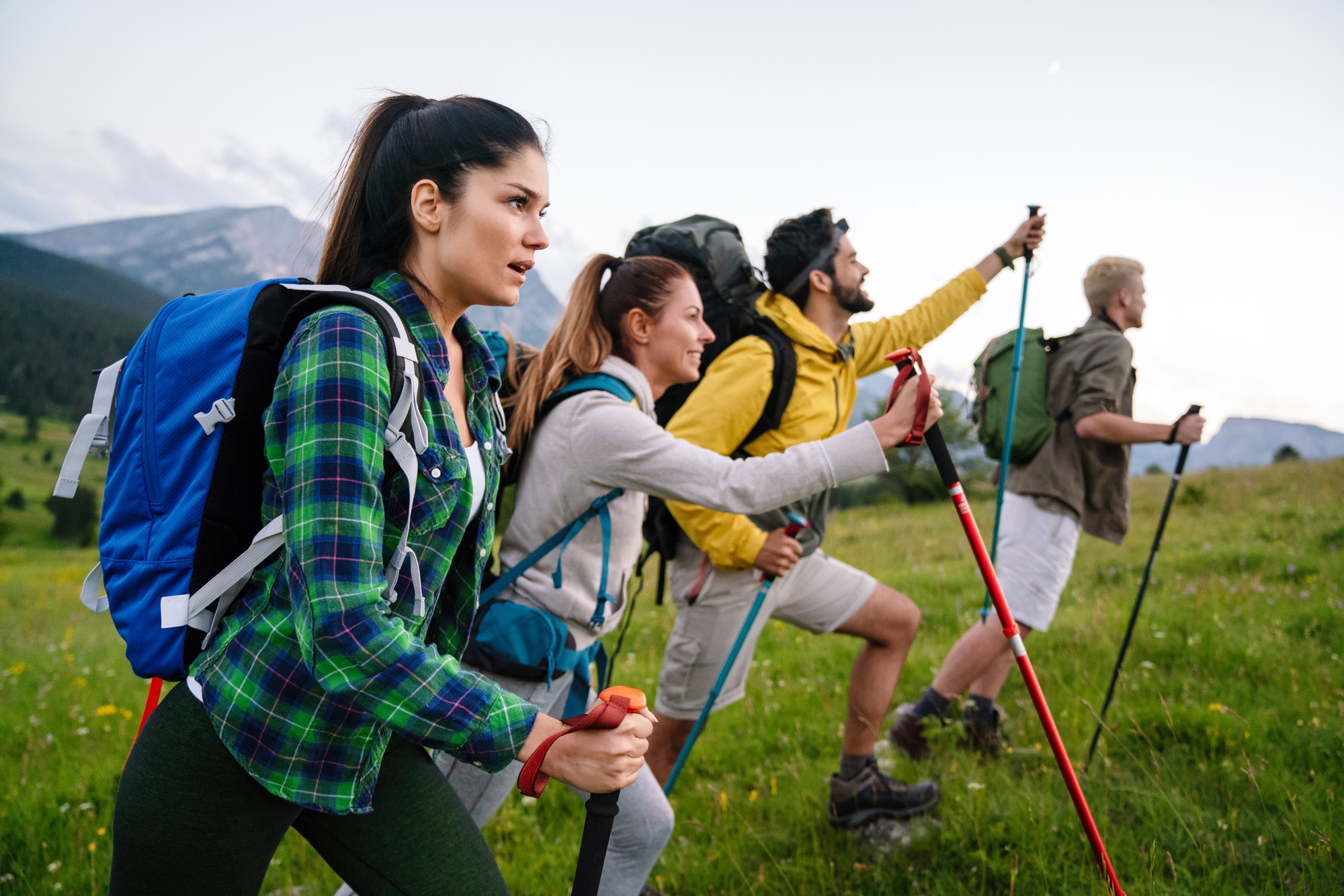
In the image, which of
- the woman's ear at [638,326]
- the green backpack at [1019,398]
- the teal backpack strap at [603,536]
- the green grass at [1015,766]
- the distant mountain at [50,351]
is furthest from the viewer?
the distant mountain at [50,351]

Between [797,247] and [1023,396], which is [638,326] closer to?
[797,247]

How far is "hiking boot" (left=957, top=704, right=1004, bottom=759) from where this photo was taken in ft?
14.5

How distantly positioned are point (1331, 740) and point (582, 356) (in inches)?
156

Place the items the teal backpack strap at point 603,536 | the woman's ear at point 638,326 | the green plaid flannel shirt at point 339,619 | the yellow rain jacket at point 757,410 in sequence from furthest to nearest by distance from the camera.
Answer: the yellow rain jacket at point 757,410
the woman's ear at point 638,326
the teal backpack strap at point 603,536
the green plaid flannel shirt at point 339,619

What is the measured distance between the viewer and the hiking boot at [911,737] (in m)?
4.49

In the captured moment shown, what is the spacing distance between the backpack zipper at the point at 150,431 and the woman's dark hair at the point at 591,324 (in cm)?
141

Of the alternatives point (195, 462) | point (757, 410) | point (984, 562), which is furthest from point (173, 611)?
point (757, 410)

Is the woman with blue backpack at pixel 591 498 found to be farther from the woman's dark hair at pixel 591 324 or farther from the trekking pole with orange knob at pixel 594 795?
the trekking pole with orange knob at pixel 594 795

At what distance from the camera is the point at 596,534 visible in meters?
2.84

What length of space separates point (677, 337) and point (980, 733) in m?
2.88

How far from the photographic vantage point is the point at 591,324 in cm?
314

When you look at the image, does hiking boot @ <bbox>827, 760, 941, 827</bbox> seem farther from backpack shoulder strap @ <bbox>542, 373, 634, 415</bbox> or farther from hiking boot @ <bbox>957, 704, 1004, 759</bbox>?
backpack shoulder strap @ <bbox>542, 373, 634, 415</bbox>

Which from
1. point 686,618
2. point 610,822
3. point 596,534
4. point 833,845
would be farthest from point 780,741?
point 610,822

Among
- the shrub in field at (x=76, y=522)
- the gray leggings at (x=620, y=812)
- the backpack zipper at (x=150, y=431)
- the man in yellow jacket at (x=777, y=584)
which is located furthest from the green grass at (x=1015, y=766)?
the shrub in field at (x=76, y=522)
